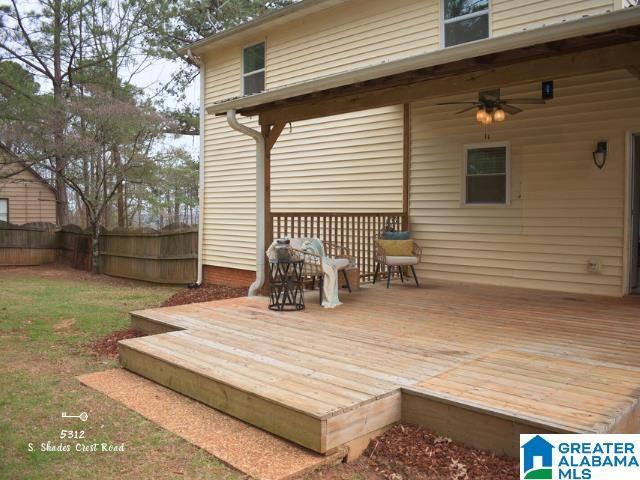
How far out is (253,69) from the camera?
35.5 feet

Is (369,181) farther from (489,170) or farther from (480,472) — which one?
(480,472)

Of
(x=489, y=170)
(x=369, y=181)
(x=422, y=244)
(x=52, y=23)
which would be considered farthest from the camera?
(x=52, y=23)

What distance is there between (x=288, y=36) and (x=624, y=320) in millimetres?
7384

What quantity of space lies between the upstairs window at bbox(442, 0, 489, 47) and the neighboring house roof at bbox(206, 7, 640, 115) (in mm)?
3036

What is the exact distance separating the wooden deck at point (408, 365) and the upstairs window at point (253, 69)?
584 cm

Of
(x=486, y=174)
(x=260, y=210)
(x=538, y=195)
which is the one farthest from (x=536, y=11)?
(x=260, y=210)

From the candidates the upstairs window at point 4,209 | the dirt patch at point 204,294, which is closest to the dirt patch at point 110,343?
the dirt patch at point 204,294

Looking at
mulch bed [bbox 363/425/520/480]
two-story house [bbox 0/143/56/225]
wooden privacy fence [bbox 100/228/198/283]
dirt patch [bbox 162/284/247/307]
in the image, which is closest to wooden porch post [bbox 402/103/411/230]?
dirt patch [bbox 162/284/247/307]

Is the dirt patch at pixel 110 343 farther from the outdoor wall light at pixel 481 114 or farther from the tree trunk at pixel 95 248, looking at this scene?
the tree trunk at pixel 95 248

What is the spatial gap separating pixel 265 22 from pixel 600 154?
6.19 meters

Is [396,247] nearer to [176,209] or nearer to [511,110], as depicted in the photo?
[511,110]

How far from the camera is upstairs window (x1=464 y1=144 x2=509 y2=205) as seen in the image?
24.2 ft

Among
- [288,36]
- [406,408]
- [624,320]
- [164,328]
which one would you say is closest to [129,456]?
[406,408]

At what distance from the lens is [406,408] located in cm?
335
